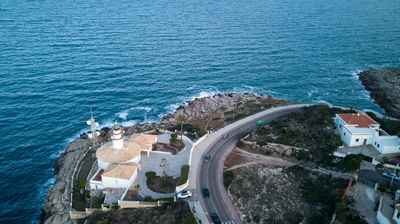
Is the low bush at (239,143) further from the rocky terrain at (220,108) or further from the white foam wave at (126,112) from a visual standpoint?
the white foam wave at (126,112)

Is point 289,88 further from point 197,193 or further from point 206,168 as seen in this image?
point 197,193

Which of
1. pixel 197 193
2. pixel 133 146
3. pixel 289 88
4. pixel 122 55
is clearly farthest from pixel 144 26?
pixel 197 193

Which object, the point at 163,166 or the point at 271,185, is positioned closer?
the point at 271,185

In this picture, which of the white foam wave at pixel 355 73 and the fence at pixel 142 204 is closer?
the fence at pixel 142 204

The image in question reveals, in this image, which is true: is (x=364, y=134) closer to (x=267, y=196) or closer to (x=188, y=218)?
(x=267, y=196)

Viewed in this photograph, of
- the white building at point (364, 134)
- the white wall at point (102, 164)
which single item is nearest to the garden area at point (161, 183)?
the white wall at point (102, 164)

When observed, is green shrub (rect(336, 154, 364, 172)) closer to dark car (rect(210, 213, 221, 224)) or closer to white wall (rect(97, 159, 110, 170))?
dark car (rect(210, 213, 221, 224))
